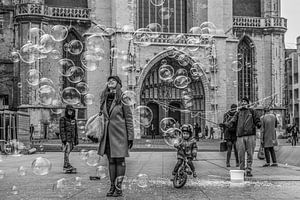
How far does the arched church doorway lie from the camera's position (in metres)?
44.9

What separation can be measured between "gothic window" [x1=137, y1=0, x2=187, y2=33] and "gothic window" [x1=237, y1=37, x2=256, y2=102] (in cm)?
595

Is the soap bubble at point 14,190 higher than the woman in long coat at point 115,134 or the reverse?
the reverse

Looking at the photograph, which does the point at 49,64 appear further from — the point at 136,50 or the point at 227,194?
the point at 227,194

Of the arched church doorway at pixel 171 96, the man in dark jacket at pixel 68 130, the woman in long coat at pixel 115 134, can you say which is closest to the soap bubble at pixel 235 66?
the arched church doorway at pixel 171 96

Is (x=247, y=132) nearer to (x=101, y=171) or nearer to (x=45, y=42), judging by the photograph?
(x=101, y=171)

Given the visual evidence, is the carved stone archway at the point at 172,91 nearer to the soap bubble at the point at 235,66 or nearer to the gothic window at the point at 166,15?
the soap bubble at the point at 235,66

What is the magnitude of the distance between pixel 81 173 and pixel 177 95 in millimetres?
31420

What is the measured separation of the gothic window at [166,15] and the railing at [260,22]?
4.85 meters

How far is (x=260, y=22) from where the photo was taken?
162 feet

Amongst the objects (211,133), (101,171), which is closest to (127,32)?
(211,133)

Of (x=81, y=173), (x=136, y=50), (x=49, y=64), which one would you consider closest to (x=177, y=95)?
(x=136, y=50)

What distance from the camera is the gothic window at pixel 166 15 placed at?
1781 inches

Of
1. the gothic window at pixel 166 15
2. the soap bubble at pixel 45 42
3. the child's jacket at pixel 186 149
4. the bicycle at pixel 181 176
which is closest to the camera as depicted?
the bicycle at pixel 181 176

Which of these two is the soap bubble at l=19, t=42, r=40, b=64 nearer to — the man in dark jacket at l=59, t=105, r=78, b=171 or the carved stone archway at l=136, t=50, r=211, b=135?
the carved stone archway at l=136, t=50, r=211, b=135
